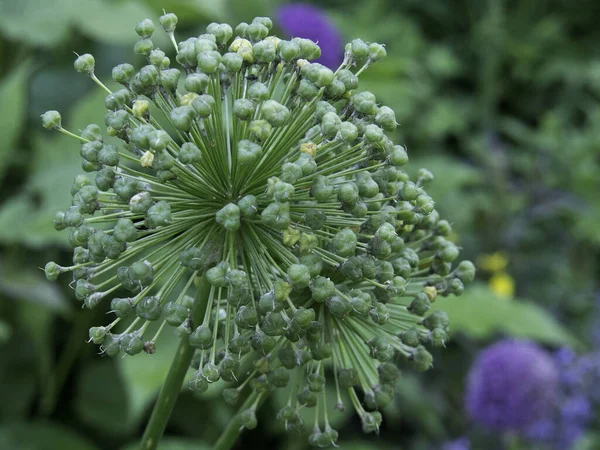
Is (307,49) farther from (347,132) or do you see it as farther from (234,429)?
(234,429)

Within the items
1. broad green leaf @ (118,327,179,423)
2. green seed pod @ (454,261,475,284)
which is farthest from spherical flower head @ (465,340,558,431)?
green seed pod @ (454,261,475,284)

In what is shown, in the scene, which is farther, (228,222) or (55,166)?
(55,166)

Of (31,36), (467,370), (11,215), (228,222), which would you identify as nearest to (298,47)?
(228,222)

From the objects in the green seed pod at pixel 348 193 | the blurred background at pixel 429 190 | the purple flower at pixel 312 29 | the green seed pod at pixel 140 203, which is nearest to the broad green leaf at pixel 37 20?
the blurred background at pixel 429 190

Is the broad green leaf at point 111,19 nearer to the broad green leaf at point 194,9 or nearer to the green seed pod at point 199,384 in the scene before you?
the broad green leaf at point 194,9

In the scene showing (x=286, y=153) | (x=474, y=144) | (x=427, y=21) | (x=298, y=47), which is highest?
(x=427, y=21)

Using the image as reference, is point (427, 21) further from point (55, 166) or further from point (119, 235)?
point (119, 235)
